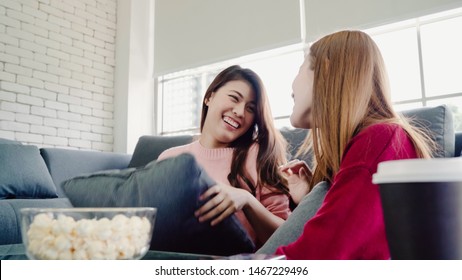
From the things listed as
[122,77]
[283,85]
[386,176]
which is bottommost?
[386,176]

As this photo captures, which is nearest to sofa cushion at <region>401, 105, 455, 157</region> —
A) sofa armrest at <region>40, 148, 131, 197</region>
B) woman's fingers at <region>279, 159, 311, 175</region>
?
woman's fingers at <region>279, 159, 311, 175</region>

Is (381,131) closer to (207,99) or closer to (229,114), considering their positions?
(229,114)

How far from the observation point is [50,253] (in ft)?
1.85

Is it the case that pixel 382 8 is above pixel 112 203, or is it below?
above

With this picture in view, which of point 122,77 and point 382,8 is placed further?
point 122,77

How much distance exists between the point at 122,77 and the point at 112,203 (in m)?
3.16

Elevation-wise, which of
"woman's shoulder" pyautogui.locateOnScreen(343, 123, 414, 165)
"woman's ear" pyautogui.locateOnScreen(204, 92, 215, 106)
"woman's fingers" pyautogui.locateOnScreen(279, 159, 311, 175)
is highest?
"woman's ear" pyautogui.locateOnScreen(204, 92, 215, 106)

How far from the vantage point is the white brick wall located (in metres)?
3.07

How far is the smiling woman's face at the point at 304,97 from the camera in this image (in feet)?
2.84

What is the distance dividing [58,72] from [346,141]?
10.2ft

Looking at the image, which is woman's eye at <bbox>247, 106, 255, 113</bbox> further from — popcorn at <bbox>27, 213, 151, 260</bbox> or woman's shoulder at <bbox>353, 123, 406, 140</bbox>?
popcorn at <bbox>27, 213, 151, 260</bbox>

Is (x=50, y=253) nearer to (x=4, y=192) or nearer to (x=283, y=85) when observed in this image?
(x=4, y=192)

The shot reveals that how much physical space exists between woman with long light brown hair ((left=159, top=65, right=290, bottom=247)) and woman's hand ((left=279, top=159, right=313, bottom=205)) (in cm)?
1
